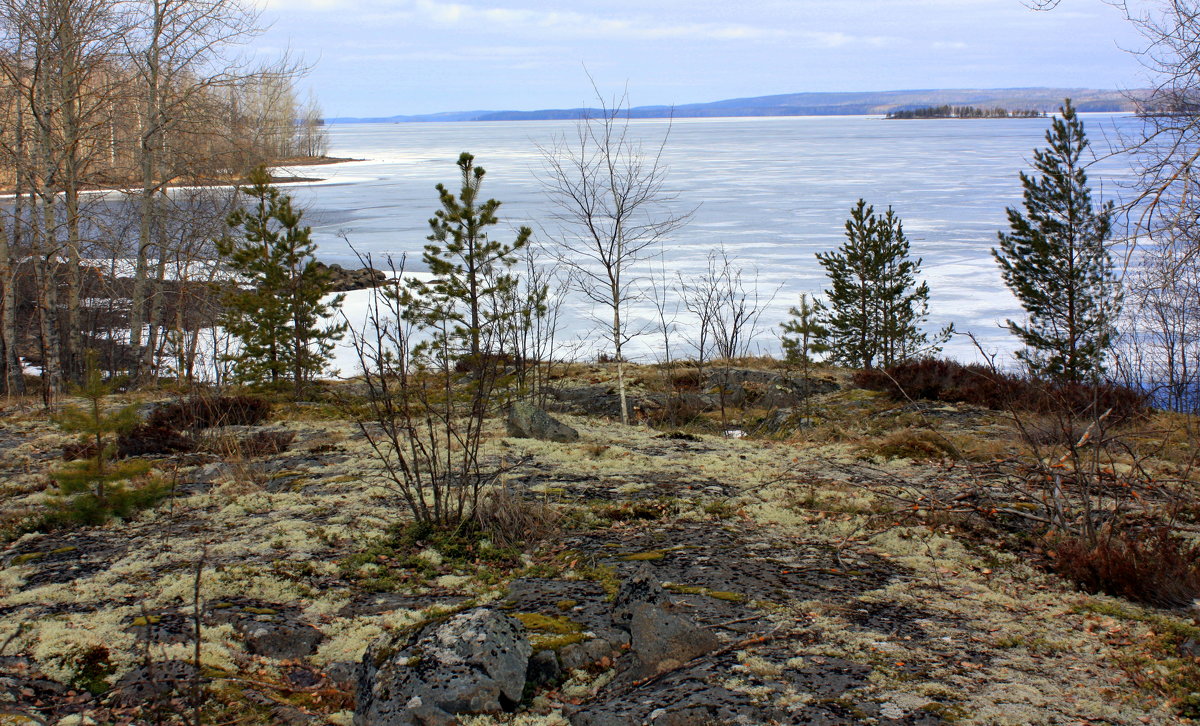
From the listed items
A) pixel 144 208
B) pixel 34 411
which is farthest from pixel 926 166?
pixel 34 411

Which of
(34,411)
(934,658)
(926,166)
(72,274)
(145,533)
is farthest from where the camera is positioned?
(926,166)

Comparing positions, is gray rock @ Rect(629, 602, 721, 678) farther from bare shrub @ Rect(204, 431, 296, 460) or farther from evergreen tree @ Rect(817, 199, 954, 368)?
evergreen tree @ Rect(817, 199, 954, 368)

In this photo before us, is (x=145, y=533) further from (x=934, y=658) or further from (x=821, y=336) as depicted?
(x=821, y=336)

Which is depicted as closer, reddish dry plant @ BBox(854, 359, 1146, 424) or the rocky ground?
the rocky ground

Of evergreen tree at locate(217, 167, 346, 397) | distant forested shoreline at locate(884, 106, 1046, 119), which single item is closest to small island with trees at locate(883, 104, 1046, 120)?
distant forested shoreline at locate(884, 106, 1046, 119)

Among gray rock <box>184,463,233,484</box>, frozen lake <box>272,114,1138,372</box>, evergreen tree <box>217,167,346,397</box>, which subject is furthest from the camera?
frozen lake <box>272,114,1138,372</box>

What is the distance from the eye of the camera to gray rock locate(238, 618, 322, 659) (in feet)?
10.8

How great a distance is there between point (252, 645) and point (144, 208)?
15.5 metres

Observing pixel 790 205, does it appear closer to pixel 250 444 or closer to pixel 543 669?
pixel 250 444

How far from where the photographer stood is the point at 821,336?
778 inches

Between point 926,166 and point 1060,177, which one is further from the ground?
point 926,166

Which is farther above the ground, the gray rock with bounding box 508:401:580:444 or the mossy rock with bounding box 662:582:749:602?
the mossy rock with bounding box 662:582:749:602

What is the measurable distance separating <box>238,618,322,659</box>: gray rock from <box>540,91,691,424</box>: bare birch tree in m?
7.60

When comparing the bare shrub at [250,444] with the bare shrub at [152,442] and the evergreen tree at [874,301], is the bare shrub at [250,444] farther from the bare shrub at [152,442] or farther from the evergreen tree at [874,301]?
the evergreen tree at [874,301]
